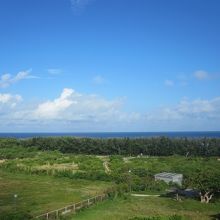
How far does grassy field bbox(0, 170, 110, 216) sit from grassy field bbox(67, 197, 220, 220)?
5.62 m

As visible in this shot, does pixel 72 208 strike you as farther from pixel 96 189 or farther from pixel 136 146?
pixel 136 146

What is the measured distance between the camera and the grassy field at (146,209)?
143 feet

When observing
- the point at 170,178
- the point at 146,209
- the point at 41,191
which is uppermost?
the point at 170,178

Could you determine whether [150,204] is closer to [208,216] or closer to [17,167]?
[208,216]

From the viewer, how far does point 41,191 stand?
60.9 m

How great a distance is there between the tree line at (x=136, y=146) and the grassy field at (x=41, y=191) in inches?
1974

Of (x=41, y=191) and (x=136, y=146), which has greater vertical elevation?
(x=136, y=146)

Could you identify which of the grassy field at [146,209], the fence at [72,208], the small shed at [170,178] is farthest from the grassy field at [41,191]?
the small shed at [170,178]

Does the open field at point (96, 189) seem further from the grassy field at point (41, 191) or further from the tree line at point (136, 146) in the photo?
the tree line at point (136, 146)

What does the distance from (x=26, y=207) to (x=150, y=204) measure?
50.9ft

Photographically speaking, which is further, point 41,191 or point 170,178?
point 170,178

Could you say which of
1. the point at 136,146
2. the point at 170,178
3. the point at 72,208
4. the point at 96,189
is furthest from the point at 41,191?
the point at 136,146

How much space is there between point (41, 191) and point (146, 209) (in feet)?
66.6

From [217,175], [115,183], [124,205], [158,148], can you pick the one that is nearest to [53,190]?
[115,183]
